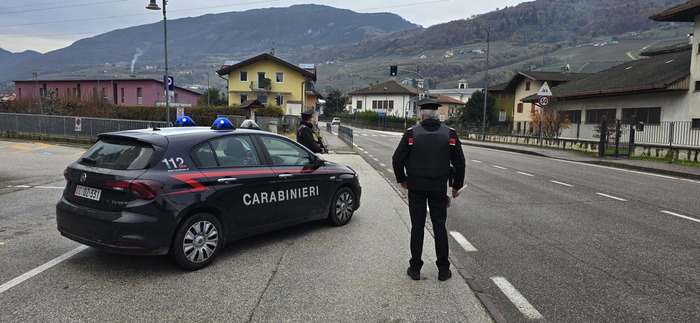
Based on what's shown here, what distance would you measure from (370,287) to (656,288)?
266 centimetres

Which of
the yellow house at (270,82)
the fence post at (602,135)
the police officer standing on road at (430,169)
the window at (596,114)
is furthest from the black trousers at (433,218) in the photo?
the yellow house at (270,82)

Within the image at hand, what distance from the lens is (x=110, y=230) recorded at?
4.53 meters

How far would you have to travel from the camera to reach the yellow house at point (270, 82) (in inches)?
2329

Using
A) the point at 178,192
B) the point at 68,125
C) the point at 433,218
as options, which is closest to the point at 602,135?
the point at 433,218

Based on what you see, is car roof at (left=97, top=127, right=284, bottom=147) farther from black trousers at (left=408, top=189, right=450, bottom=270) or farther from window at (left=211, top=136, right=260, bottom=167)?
black trousers at (left=408, top=189, right=450, bottom=270)

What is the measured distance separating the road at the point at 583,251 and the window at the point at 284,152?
229 centimetres

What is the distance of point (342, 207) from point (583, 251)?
320cm

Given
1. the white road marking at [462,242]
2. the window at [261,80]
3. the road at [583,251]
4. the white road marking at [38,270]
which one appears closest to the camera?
the road at [583,251]

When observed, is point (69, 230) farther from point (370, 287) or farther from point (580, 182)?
point (580, 182)

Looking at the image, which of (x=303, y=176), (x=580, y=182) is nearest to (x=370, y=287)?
(x=303, y=176)

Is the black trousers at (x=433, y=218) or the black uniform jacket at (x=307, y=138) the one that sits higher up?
the black uniform jacket at (x=307, y=138)

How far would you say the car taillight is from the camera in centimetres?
454

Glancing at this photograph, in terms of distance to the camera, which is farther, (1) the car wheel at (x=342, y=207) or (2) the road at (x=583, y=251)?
(1) the car wheel at (x=342, y=207)

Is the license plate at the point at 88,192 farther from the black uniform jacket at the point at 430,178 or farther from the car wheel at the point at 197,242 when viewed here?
the black uniform jacket at the point at 430,178
